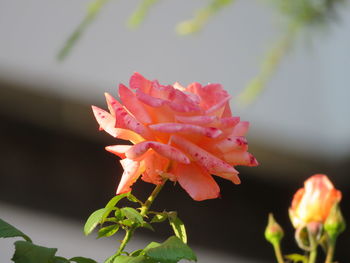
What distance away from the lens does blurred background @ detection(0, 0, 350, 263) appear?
5.96 feet

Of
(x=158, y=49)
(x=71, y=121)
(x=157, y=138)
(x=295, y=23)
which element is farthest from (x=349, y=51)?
(x=157, y=138)

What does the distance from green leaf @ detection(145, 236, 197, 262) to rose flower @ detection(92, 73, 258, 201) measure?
0.03 metres

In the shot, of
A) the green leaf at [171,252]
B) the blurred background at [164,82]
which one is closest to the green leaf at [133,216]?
the green leaf at [171,252]

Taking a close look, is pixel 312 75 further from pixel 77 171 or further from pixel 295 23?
pixel 295 23

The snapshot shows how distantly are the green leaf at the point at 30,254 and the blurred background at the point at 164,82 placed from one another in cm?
113

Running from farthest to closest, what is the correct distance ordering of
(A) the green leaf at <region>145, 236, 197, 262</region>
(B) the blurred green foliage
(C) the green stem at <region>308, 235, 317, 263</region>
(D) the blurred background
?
(D) the blurred background, (B) the blurred green foliage, (C) the green stem at <region>308, 235, 317, 263</region>, (A) the green leaf at <region>145, 236, 197, 262</region>

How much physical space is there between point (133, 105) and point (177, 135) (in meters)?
0.03

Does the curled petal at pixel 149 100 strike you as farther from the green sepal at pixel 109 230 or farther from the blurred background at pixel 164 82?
the blurred background at pixel 164 82

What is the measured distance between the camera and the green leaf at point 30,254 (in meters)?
0.30

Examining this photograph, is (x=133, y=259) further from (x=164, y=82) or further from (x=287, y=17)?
(x=164, y=82)

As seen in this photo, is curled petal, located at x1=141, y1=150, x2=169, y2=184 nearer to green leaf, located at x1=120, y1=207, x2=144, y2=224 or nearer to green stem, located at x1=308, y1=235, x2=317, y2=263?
green leaf, located at x1=120, y1=207, x2=144, y2=224

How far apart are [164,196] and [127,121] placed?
1.80 m

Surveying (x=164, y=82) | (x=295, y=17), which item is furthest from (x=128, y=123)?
(x=164, y=82)

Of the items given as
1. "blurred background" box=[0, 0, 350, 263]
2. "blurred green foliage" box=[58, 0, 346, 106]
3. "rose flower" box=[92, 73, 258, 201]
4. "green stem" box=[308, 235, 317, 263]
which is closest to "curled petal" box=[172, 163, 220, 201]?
"rose flower" box=[92, 73, 258, 201]
